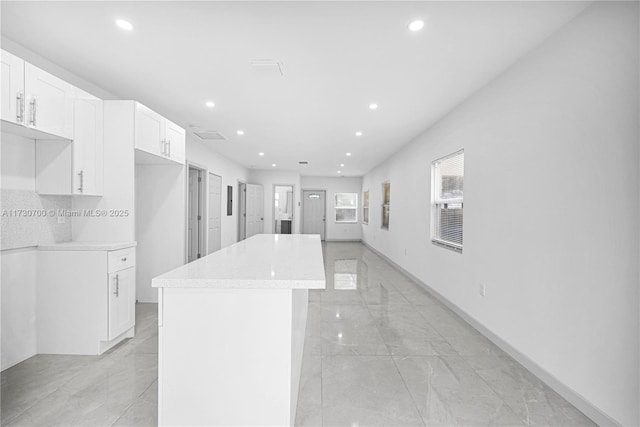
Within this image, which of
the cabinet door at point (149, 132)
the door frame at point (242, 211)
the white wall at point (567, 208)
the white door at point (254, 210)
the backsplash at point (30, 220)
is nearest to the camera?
the white wall at point (567, 208)

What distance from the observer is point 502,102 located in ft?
9.39

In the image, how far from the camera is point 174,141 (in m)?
3.72

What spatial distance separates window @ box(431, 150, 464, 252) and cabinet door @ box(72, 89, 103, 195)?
12.7ft

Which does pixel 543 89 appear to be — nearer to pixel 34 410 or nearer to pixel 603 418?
pixel 603 418

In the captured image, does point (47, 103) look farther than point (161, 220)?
No

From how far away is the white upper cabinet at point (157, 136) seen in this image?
120 inches

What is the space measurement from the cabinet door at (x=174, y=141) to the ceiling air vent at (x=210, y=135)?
1.22 metres

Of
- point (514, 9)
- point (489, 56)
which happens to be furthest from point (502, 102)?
point (514, 9)

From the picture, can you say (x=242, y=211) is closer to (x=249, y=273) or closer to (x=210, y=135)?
(x=210, y=135)

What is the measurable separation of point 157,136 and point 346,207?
8762 millimetres

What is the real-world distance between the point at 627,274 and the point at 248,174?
9111mm

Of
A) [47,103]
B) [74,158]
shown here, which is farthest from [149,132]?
[47,103]

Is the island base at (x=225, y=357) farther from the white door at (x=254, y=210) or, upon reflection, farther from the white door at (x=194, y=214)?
the white door at (x=254, y=210)

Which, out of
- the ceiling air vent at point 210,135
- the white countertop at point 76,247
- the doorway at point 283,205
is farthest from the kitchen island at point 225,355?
the doorway at point 283,205
